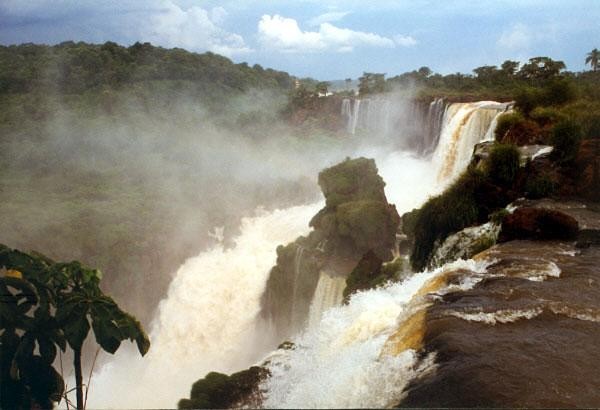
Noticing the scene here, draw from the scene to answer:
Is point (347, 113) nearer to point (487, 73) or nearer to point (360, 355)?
point (487, 73)

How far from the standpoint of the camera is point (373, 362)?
4.43 meters

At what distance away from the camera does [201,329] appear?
21.5m

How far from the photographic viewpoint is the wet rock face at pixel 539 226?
7.75m

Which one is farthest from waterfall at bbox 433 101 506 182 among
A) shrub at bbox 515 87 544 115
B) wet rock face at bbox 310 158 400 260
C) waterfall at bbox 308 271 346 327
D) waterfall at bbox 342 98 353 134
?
waterfall at bbox 342 98 353 134

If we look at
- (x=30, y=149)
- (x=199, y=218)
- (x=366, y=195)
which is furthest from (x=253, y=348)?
(x=30, y=149)

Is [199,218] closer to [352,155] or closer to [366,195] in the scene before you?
[352,155]

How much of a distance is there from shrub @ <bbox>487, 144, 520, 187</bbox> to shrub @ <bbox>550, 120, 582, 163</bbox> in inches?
37.7

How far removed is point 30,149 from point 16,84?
14085 mm

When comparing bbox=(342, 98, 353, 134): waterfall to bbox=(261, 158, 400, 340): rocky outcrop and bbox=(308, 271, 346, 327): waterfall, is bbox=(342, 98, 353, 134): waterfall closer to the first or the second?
bbox=(261, 158, 400, 340): rocky outcrop

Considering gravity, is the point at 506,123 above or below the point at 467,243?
above

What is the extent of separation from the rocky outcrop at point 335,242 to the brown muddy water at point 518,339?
882 cm

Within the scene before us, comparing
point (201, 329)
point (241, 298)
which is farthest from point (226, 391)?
point (201, 329)

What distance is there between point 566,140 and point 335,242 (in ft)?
28.1

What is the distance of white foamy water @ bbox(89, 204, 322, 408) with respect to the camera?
18.5 m
